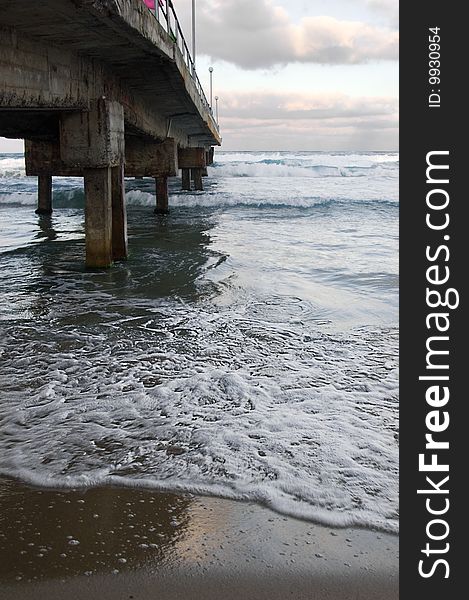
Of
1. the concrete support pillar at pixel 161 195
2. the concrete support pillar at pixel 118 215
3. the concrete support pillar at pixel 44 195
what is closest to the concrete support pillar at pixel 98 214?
the concrete support pillar at pixel 118 215

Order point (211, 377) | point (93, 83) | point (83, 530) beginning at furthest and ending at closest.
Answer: point (93, 83)
point (211, 377)
point (83, 530)

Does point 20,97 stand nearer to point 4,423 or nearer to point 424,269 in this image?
point 4,423

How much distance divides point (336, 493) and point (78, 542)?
1.36 metres

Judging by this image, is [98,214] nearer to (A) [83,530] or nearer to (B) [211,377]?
(B) [211,377]

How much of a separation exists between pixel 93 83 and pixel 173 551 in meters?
7.91

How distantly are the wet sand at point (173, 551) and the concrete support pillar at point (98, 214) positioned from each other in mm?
6694

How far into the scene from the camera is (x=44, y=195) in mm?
19953

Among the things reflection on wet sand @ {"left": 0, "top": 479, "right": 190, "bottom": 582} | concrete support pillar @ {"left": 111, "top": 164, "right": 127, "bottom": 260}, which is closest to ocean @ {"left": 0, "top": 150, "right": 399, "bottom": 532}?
reflection on wet sand @ {"left": 0, "top": 479, "right": 190, "bottom": 582}

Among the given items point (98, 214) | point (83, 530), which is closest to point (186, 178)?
point (98, 214)

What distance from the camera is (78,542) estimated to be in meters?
2.99

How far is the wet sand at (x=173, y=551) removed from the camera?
267 cm

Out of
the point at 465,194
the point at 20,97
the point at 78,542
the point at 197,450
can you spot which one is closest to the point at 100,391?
the point at 197,450

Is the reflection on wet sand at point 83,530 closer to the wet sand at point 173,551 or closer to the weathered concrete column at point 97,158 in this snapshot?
the wet sand at point 173,551

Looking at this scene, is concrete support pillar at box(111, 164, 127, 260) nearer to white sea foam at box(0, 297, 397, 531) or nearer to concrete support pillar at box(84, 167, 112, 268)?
concrete support pillar at box(84, 167, 112, 268)
